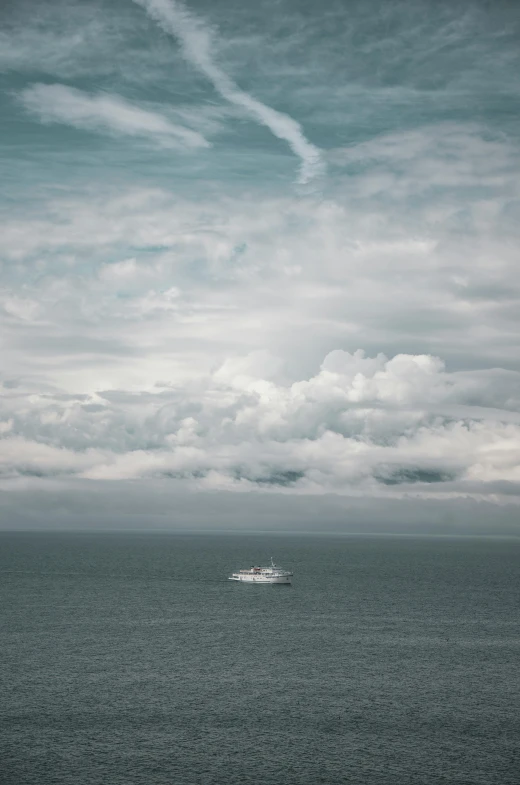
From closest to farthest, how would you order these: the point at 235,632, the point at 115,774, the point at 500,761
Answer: the point at 115,774 → the point at 500,761 → the point at 235,632

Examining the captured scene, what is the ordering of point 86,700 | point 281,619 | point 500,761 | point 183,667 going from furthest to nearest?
point 281,619, point 183,667, point 86,700, point 500,761

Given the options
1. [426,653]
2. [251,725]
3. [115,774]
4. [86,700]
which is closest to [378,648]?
[426,653]

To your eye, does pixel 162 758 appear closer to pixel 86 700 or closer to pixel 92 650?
pixel 86 700

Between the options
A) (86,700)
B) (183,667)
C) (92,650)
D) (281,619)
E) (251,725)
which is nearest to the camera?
(251,725)

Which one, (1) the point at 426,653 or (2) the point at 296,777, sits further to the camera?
(1) the point at 426,653

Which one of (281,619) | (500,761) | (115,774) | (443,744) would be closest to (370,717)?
(443,744)

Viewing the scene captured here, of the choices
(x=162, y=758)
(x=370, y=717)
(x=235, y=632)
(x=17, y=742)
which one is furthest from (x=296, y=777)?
(x=235, y=632)

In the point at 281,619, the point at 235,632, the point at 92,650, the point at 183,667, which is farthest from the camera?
the point at 281,619

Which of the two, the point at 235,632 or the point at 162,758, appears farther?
the point at 235,632

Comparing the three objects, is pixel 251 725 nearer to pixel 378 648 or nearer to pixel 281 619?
pixel 378 648
